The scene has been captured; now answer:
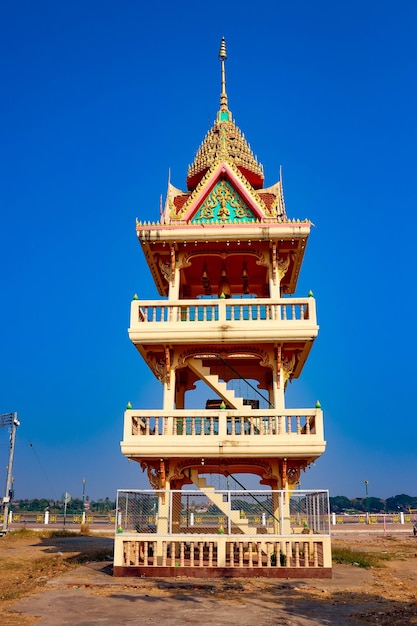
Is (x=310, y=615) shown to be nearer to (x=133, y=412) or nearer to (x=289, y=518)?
(x=289, y=518)

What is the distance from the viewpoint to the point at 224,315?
1845 cm

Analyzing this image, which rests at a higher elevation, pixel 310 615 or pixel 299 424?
pixel 299 424

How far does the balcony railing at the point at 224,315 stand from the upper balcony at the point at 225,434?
106 inches

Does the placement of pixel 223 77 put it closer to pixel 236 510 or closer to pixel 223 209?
pixel 223 209

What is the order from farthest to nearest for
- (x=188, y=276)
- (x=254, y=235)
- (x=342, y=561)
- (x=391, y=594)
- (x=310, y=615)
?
(x=188, y=276)
(x=342, y=561)
(x=254, y=235)
(x=391, y=594)
(x=310, y=615)

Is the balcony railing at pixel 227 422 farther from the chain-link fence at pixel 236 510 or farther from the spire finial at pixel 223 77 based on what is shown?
the spire finial at pixel 223 77

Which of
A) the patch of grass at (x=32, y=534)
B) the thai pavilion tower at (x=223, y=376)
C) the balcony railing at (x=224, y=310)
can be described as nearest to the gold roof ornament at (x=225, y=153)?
the thai pavilion tower at (x=223, y=376)

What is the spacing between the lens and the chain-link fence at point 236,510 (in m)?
15.7

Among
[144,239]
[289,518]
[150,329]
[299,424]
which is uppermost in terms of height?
[144,239]

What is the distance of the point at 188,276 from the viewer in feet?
76.7

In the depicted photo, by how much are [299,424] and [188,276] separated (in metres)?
8.73

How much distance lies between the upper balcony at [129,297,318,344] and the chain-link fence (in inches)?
188

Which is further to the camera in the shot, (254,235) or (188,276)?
(188,276)

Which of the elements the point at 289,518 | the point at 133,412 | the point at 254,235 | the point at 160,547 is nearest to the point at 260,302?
the point at 254,235
